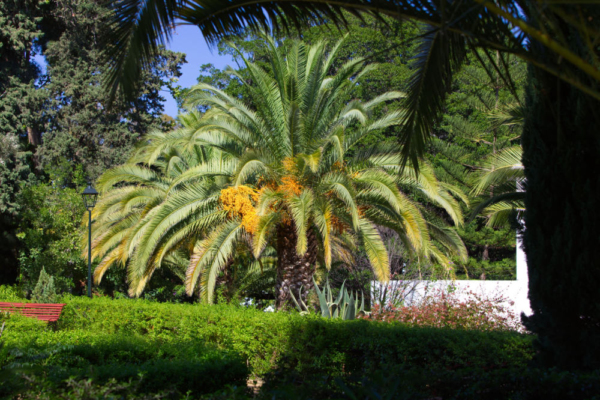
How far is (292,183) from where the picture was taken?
11164mm

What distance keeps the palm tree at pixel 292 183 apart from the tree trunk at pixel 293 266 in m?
0.02

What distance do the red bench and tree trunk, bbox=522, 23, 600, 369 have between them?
9.92 m

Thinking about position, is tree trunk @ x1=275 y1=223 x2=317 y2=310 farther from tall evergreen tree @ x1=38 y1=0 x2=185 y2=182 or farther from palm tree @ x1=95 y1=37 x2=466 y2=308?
tall evergreen tree @ x1=38 y1=0 x2=185 y2=182

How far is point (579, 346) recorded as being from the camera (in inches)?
201

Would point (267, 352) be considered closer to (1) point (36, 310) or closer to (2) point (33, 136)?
(1) point (36, 310)

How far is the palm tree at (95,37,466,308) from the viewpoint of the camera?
34.9ft

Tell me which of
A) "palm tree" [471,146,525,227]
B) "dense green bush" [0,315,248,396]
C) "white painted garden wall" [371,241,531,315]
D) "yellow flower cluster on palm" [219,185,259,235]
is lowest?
"dense green bush" [0,315,248,396]

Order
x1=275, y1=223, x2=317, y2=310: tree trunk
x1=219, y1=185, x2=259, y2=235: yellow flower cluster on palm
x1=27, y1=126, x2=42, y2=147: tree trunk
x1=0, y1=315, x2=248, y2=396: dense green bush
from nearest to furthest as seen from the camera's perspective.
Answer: x1=0, y1=315, x2=248, y2=396: dense green bush → x1=219, y1=185, x2=259, y2=235: yellow flower cluster on palm → x1=275, y1=223, x2=317, y2=310: tree trunk → x1=27, y1=126, x2=42, y2=147: tree trunk

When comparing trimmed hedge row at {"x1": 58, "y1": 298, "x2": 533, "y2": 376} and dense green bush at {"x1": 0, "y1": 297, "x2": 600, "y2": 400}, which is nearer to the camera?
dense green bush at {"x1": 0, "y1": 297, "x2": 600, "y2": 400}

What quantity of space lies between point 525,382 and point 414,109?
2.59m

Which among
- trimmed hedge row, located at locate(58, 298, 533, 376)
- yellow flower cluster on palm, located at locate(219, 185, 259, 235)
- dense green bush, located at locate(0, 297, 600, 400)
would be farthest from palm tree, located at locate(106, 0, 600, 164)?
yellow flower cluster on palm, located at locate(219, 185, 259, 235)

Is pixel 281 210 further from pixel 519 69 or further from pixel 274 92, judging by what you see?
pixel 519 69

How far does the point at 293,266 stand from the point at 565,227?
292 inches

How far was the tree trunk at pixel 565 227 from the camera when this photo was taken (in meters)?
5.00
